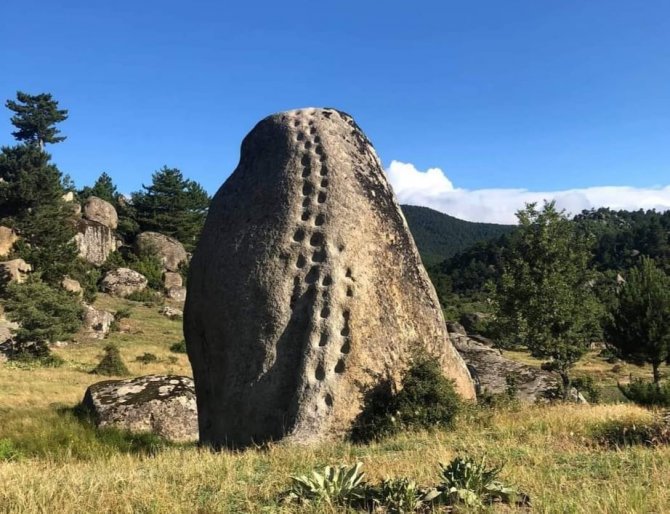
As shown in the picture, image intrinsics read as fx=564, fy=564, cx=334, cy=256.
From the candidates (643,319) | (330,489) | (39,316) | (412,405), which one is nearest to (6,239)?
(39,316)

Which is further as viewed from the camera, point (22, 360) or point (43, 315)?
point (43, 315)

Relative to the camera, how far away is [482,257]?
15062 centimetres

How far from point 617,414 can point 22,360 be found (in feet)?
117

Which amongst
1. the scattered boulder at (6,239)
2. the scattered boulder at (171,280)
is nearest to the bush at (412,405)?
the scattered boulder at (6,239)

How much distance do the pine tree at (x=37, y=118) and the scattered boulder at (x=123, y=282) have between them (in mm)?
25212

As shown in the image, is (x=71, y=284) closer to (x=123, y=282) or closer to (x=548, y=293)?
(x=123, y=282)

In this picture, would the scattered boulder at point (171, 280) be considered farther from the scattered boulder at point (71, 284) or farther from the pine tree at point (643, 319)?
the pine tree at point (643, 319)

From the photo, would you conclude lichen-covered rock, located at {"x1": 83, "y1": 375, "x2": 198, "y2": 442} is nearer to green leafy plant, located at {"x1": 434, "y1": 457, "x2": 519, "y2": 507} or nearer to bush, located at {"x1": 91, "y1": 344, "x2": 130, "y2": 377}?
green leafy plant, located at {"x1": 434, "y1": 457, "x2": 519, "y2": 507}

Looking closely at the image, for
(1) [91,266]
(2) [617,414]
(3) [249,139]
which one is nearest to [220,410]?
(3) [249,139]

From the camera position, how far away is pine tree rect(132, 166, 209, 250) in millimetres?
83938

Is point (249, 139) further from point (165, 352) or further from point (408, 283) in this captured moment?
point (165, 352)

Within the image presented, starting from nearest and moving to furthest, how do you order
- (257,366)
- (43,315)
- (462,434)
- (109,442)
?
(462,434)
(257,366)
(109,442)
(43,315)

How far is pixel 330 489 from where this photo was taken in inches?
197

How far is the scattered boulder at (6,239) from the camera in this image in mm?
59250
